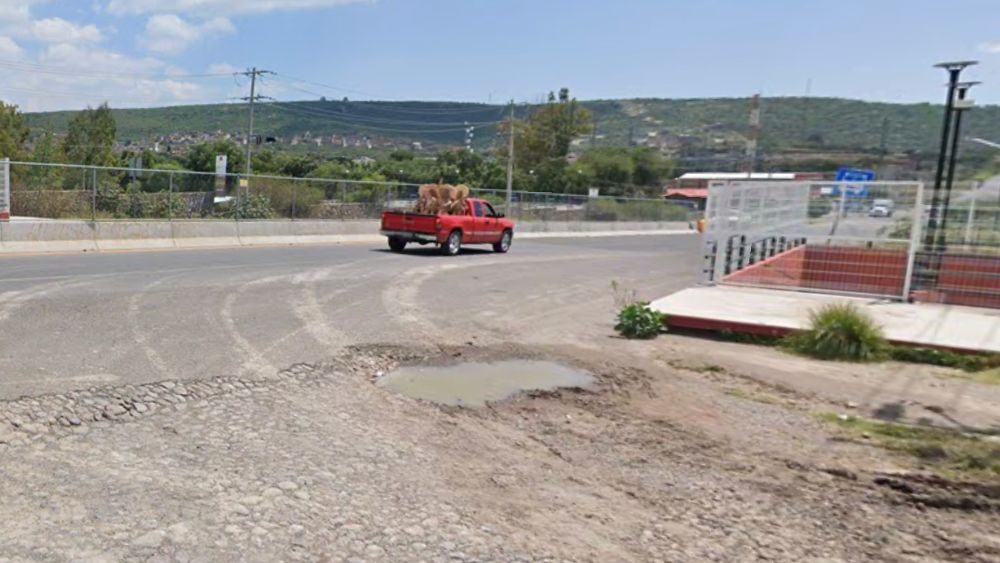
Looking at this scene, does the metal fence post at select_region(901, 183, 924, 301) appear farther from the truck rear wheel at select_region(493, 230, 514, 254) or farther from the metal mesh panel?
the truck rear wheel at select_region(493, 230, 514, 254)

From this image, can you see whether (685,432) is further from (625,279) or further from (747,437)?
(625,279)

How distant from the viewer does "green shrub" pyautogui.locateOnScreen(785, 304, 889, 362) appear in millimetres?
8898

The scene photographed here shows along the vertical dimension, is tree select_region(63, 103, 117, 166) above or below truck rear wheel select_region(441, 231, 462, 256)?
above

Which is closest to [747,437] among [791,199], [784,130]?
[791,199]

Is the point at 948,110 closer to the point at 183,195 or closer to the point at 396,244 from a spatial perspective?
the point at 396,244

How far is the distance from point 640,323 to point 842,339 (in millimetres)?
2562

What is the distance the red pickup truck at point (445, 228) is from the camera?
20969 millimetres

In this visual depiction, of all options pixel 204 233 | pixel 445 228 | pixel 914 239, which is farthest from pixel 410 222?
pixel 914 239

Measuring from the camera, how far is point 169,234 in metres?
20.1

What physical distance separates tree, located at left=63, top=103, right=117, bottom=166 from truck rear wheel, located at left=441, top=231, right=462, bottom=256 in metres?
60.1

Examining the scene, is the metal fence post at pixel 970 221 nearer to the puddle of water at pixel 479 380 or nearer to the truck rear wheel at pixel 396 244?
the puddle of water at pixel 479 380

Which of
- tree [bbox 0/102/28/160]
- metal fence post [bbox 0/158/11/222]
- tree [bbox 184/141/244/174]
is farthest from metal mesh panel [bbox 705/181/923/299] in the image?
tree [bbox 184/141/244/174]

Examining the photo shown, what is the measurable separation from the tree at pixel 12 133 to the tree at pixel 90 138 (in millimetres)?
4029

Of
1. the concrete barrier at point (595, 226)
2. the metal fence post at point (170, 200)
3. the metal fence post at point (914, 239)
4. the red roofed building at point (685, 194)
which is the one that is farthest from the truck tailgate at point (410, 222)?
the red roofed building at point (685, 194)
